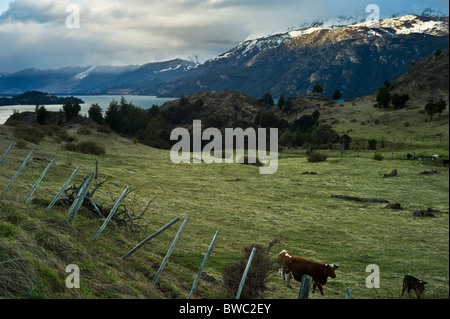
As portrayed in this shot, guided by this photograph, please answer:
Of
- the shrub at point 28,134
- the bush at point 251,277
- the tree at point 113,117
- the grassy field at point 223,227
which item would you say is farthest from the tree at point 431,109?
the bush at point 251,277

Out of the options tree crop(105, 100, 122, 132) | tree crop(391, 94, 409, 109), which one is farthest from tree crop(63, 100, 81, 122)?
tree crop(391, 94, 409, 109)

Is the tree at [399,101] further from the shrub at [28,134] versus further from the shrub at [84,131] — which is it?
the shrub at [28,134]

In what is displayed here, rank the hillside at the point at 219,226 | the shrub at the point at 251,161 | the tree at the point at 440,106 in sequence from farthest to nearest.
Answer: the tree at the point at 440,106, the shrub at the point at 251,161, the hillside at the point at 219,226

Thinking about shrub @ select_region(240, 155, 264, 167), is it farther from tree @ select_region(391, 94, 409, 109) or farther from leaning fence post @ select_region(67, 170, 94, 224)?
tree @ select_region(391, 94, 409, 109)

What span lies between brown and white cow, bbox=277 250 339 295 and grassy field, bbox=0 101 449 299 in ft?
→ 1.51

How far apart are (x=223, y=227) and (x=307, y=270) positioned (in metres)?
9.83

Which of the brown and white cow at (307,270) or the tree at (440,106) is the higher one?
the tree at (440,106)

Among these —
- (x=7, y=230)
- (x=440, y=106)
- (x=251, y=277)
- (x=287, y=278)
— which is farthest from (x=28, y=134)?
(x=440, y=106)

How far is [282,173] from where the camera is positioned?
4966 centimetres

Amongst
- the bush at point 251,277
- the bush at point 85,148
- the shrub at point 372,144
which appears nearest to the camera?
the bush at point 251,277

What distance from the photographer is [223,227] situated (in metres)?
23.1

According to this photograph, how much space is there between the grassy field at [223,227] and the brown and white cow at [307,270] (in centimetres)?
46

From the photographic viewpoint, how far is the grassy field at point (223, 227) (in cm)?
1152

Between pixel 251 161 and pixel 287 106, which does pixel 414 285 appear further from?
pixel 287 106
